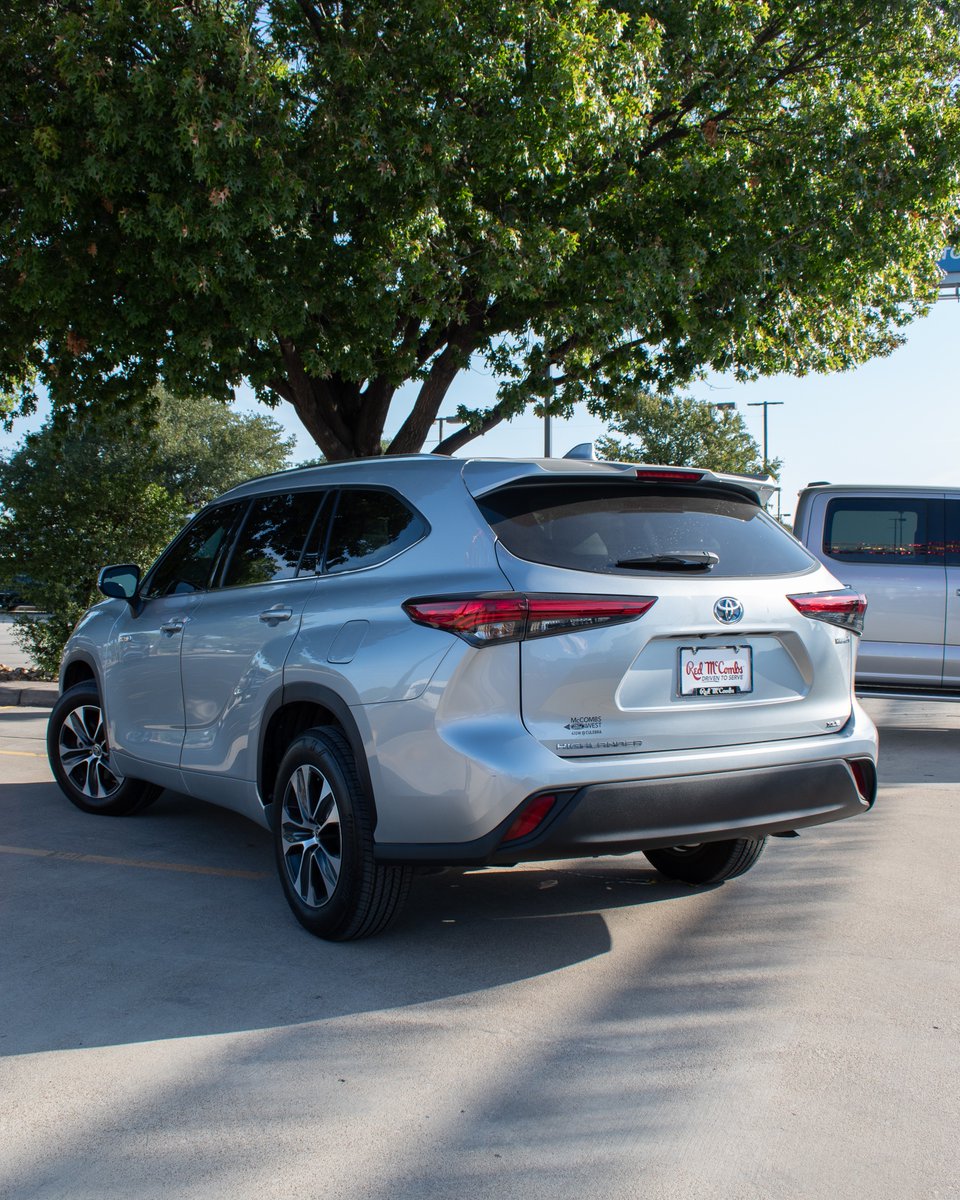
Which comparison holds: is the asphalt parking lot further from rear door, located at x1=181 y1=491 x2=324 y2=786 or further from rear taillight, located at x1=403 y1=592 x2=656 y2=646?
rear taillight, located at x1=403 y1=592 x2=656 y2=646

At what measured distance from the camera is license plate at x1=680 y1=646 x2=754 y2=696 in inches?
161

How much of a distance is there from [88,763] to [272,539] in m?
2.34

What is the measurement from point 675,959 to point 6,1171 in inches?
93.8

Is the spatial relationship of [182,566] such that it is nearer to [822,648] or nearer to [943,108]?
[822,648]

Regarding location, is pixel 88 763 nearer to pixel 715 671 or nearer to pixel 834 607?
pixel 715 671

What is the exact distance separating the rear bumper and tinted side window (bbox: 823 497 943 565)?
6.24 meters

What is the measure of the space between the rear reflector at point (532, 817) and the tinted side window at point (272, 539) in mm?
1720

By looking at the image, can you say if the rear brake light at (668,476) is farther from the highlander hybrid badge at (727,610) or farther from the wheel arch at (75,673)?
the wheel arch at (75,673)

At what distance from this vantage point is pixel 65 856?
229 inches

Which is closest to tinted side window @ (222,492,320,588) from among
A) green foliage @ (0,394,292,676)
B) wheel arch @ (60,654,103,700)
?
wheel arch @ (60,654,103,700)

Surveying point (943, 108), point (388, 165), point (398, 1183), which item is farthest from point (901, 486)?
point (398, 1183)

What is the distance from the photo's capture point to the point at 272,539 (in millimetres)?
5363

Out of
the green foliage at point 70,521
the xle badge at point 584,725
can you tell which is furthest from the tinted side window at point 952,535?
the green foliage at point 70,521

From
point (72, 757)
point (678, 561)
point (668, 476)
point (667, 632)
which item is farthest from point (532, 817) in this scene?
point (72, 757)
